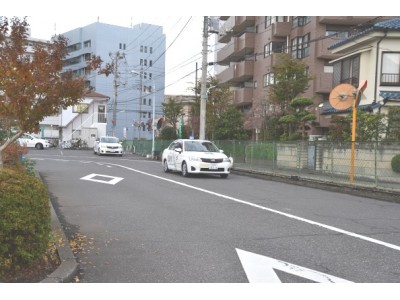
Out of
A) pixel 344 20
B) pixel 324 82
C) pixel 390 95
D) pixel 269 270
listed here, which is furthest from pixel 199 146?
pixel 344 20

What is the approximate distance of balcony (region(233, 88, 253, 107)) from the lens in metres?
38.9

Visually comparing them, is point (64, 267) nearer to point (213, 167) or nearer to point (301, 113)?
point (213, 167)

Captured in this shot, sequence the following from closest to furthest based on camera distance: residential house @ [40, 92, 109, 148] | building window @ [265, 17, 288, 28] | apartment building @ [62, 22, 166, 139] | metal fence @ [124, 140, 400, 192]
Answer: metal fence @ [124, 140, 400, 192] < building window @ [265, 17, 288, 28] < residential house @ [40, 92, 109, 148] < apartment building @ [62, 22, 166, 139]

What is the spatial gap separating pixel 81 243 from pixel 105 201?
405cm

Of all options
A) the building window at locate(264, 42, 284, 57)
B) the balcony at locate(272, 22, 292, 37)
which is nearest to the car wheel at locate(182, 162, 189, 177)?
the building window at locate(264, 42, 284, 57)

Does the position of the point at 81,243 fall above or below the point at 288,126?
below

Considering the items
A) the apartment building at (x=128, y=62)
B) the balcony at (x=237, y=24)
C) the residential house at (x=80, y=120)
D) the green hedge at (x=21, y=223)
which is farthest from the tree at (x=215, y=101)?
the apartment building at (x=128, y=62)

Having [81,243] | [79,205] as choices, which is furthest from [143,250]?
[79,205]

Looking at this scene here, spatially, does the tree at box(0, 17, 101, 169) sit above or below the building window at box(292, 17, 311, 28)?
below

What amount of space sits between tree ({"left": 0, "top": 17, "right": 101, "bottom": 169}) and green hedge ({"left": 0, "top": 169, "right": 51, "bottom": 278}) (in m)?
2.16

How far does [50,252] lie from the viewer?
4855mm

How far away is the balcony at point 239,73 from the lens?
3934 centimetres

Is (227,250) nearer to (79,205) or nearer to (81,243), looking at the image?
(81,243)

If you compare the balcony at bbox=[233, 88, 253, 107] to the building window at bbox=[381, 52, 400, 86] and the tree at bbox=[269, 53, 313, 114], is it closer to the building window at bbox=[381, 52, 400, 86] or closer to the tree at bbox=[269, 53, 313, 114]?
the tree at bbox=[269, 53, 313, 114]
